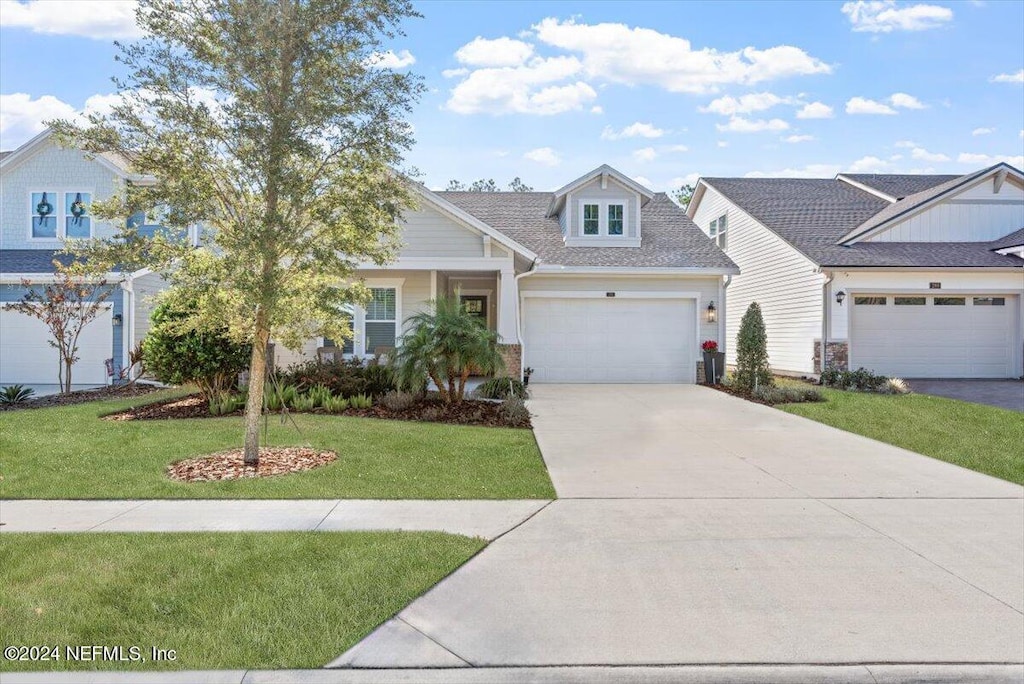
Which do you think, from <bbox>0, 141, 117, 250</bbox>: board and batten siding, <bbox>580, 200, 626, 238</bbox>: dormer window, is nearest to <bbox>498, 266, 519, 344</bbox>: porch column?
<bbox>580, 200, 626, 238</bbox>: dormer window

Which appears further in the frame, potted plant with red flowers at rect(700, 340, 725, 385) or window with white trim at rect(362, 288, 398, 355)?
potted plant with red flowers at rect(700, 340, 725, 385)

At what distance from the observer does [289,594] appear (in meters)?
3.52

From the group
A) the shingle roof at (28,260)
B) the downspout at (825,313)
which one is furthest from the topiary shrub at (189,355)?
the downspout at (825,313)

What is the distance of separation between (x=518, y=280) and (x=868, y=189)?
13305 millimetres

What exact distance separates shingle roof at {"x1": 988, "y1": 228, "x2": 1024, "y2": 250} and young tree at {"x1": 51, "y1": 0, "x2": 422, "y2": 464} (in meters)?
17.2

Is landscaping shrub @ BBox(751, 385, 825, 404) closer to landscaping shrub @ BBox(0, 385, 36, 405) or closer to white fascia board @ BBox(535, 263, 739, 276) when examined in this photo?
white fascia board @ BBox(535, 263, 739, 276)

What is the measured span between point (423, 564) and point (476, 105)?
18.6m

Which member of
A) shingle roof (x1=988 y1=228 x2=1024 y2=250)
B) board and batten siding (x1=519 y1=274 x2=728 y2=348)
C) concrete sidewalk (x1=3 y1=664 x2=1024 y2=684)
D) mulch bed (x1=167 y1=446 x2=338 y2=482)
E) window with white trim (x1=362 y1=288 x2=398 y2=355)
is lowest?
concrete sidewalk (x1=3 y1=664 x2=1024 y2=684)

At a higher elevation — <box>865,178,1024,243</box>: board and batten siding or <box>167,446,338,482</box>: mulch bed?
<box>865,178,1024,243</box>: board and batten siding

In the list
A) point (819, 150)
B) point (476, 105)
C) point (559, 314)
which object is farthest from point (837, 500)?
point (819, 150)

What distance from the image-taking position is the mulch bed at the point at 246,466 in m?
6.54

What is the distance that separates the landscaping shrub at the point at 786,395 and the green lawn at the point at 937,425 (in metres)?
0.26

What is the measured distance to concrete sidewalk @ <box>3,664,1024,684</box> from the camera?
275 centimetres

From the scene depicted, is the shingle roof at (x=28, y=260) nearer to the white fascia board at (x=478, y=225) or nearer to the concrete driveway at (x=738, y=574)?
the white fascia board at (x=478, y=225)
